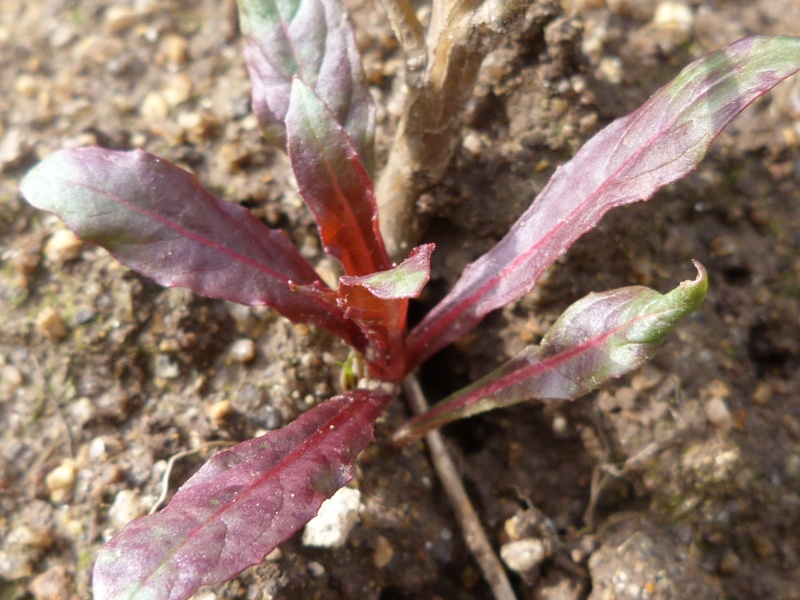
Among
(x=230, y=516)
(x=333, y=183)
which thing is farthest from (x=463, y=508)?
(x=333, y=183)

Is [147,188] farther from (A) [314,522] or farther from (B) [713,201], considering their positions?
(B) [713,201]

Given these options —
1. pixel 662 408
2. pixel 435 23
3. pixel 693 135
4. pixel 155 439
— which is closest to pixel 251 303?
pixel 155 439

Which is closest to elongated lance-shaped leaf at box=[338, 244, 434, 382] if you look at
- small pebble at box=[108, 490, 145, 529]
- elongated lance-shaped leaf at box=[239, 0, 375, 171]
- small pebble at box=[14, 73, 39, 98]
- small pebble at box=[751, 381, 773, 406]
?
elongated lance-shaped leaf at box=[239, 0, 375, 171]

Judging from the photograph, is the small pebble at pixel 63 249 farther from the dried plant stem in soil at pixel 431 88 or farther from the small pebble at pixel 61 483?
the dried plant stem in soil at pixel 431 88

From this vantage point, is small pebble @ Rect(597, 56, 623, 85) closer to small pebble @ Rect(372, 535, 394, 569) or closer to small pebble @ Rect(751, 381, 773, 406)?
small pebble @ Rect(751, 381, 773, 406)

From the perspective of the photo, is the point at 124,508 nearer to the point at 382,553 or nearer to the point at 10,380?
the point at 10,380

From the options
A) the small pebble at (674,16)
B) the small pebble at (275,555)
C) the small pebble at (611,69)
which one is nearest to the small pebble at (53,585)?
the small pebble at (275,555)

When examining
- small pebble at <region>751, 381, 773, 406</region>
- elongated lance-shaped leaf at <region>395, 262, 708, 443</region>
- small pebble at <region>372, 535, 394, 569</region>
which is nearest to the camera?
elongated lance-shaped leaf at <region>395, 262, 708, 443</region>
